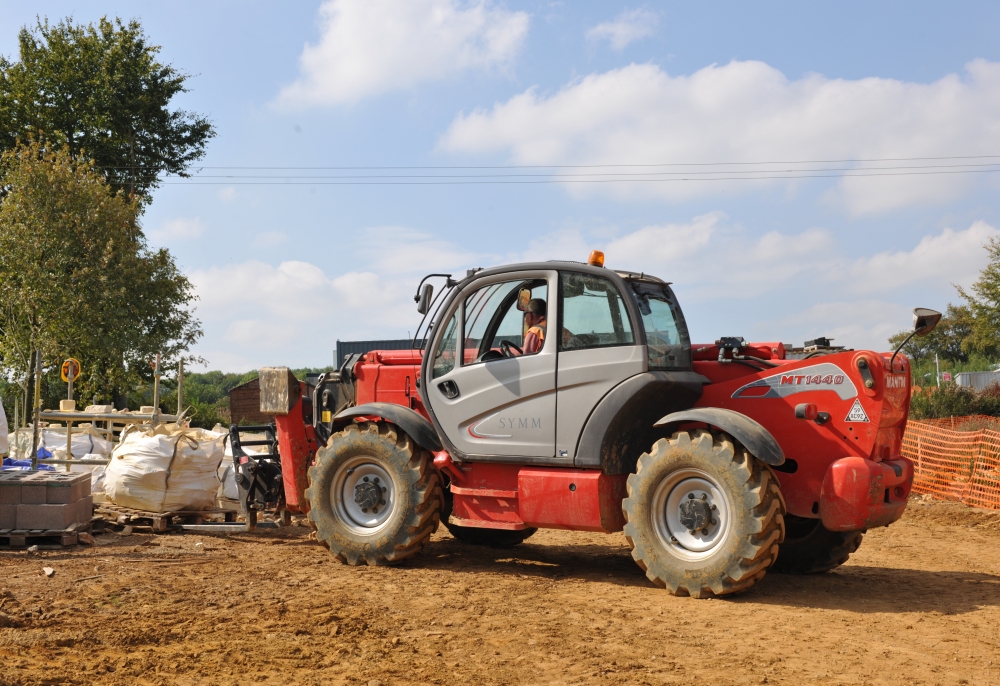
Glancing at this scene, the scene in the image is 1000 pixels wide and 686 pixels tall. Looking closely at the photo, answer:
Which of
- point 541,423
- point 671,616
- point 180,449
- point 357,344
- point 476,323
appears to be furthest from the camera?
point 357,344

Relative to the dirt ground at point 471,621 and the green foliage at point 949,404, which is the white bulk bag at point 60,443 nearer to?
the dirt ground at point 471,621

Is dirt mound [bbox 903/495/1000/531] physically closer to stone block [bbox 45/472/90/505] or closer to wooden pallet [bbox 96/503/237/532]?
wooden pallet [bbox 96/503/237/532]

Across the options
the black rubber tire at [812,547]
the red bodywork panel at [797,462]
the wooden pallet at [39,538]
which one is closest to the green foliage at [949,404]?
the black rubber tire at [812,547]

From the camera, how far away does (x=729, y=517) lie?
6.69 meters

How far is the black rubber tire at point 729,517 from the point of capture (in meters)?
6.54

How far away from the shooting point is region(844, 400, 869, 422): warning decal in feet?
22.2

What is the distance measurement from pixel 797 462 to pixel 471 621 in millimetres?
2738

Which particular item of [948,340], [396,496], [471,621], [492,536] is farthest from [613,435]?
[948,340]

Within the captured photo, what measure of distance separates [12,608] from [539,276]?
4.53 metres

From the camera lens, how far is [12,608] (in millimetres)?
6273

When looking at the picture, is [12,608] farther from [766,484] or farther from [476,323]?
[766,484]

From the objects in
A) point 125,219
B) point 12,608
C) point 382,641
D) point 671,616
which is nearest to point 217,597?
point 12,608

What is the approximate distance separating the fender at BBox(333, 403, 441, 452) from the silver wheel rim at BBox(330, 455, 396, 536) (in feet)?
1.31

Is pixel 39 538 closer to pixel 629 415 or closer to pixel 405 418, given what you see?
pixel 405 418
